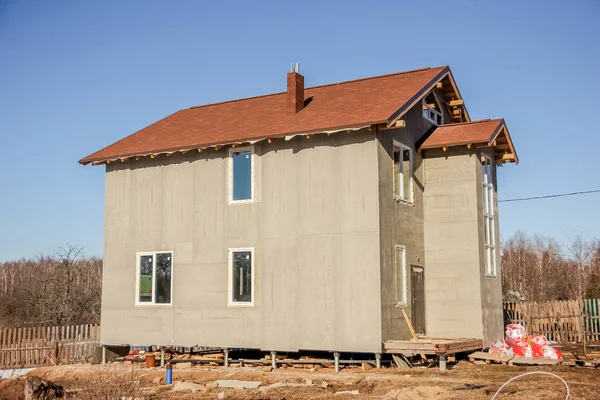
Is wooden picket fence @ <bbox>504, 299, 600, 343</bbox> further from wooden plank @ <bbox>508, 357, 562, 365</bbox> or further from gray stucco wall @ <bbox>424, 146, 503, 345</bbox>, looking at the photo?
wooden plank @ <bbox>508, 357, 562, 365</bbox>

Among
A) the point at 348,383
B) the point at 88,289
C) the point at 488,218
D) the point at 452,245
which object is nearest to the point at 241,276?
the point at 348,383

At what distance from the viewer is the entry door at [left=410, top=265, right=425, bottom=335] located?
20641 mm

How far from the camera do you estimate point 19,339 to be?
25359 mm

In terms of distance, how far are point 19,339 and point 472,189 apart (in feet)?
55.5

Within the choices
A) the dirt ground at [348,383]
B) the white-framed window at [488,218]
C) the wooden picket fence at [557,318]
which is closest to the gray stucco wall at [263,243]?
the dirt ground at [348,383]

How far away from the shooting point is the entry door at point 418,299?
20.6 meters

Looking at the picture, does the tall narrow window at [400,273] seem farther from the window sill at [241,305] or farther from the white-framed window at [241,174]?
the white-framed window at [241,174]

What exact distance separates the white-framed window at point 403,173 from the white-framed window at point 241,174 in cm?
437

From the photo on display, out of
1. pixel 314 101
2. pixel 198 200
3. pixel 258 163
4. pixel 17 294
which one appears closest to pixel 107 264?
pixel 198 200

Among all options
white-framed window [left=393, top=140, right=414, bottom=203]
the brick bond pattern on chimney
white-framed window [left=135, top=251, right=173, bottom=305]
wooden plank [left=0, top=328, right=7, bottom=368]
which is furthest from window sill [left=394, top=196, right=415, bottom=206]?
wooden plank [left=0, top=328, right=7, bottom=368]

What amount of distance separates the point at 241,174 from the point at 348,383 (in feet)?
25.2

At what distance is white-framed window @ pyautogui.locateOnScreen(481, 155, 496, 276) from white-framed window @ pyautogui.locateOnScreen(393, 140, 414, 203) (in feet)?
8.86

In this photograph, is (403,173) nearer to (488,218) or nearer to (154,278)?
(488,218)

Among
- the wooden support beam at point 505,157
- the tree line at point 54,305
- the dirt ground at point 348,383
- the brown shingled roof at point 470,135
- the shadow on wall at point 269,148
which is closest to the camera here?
the dirt ground at point 348,383
